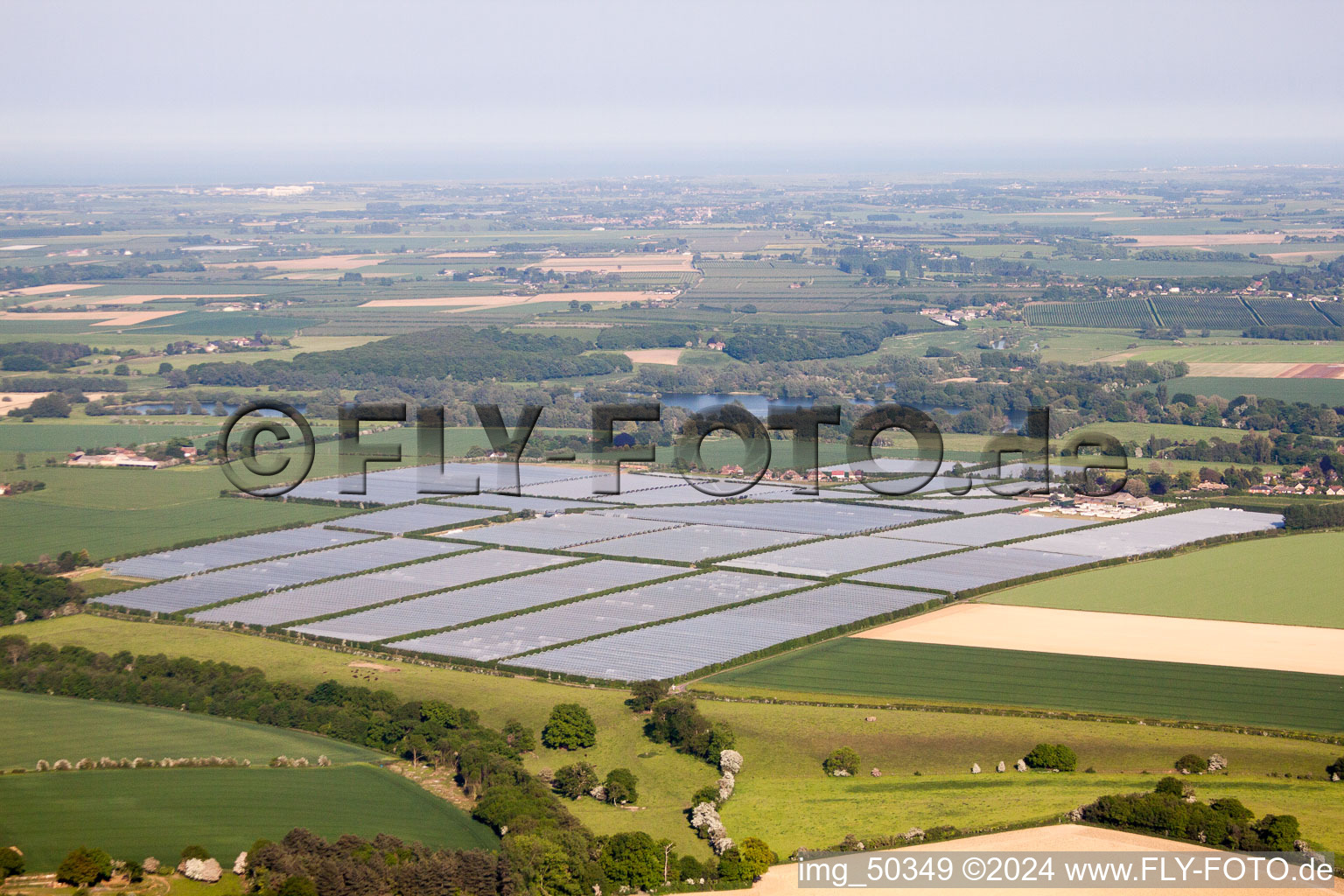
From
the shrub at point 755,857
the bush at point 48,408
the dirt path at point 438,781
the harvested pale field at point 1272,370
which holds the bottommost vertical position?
the dirt path at point 438,781

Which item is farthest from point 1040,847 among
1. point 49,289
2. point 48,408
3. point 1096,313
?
point 49,289

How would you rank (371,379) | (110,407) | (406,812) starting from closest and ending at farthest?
(406,812) → (110,407) → (371,379)

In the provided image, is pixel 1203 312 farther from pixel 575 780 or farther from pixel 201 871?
pixel 201 871

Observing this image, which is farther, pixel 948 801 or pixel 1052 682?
pixel 1052 682

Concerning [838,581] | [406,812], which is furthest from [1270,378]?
[406,812]

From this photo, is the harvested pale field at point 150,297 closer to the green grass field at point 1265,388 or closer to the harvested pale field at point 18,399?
the harvested pale field at point 18,399

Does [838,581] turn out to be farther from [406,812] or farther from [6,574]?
[6,574]

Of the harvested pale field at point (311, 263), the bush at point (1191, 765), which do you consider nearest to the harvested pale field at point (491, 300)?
the harvested pale field at point (311, 263)
